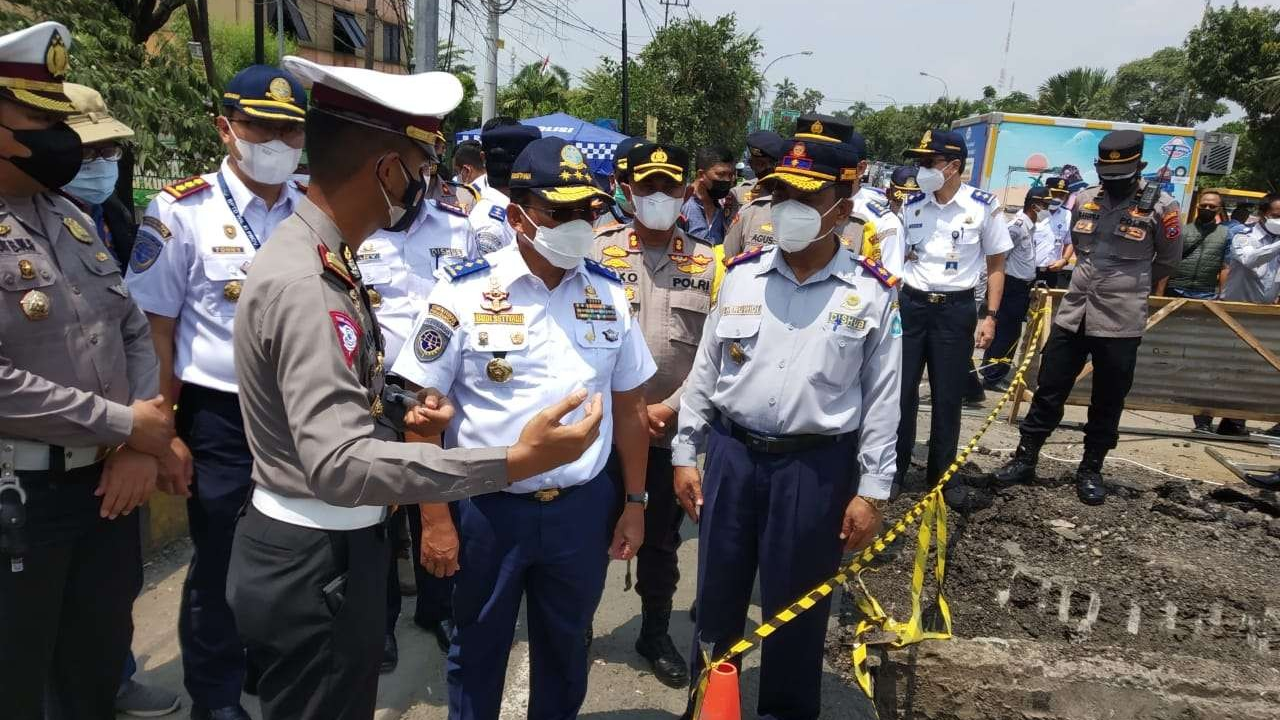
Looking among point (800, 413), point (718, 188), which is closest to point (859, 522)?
point (800, 413)

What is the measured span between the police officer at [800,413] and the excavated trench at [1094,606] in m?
0.61

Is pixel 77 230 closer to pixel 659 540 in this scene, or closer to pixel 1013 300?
pixel 659 540

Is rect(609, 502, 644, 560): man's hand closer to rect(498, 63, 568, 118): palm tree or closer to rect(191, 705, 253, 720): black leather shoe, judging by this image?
rect(191, 705, 253, 720): black leather shoe

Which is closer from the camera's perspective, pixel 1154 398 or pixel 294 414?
pixel 294 414

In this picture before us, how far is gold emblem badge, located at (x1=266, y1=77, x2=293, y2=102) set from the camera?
2.71 meters

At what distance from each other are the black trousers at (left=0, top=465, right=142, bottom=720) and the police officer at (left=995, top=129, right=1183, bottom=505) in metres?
5.10

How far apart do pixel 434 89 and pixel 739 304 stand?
1.35 m

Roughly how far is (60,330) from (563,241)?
4.35 feet

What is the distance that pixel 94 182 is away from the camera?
3074 millimetres

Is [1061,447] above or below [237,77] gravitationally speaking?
below

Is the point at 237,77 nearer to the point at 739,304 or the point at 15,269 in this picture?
the point at 15,269

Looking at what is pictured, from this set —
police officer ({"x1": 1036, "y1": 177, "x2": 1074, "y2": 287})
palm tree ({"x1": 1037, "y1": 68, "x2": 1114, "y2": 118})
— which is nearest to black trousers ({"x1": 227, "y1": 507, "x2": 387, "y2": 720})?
police officer ({"x1": 1036, "y1": 177, "x2": 1074, "y2": 287})

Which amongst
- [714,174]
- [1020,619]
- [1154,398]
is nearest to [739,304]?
[1020,619]

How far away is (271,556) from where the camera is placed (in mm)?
1735
